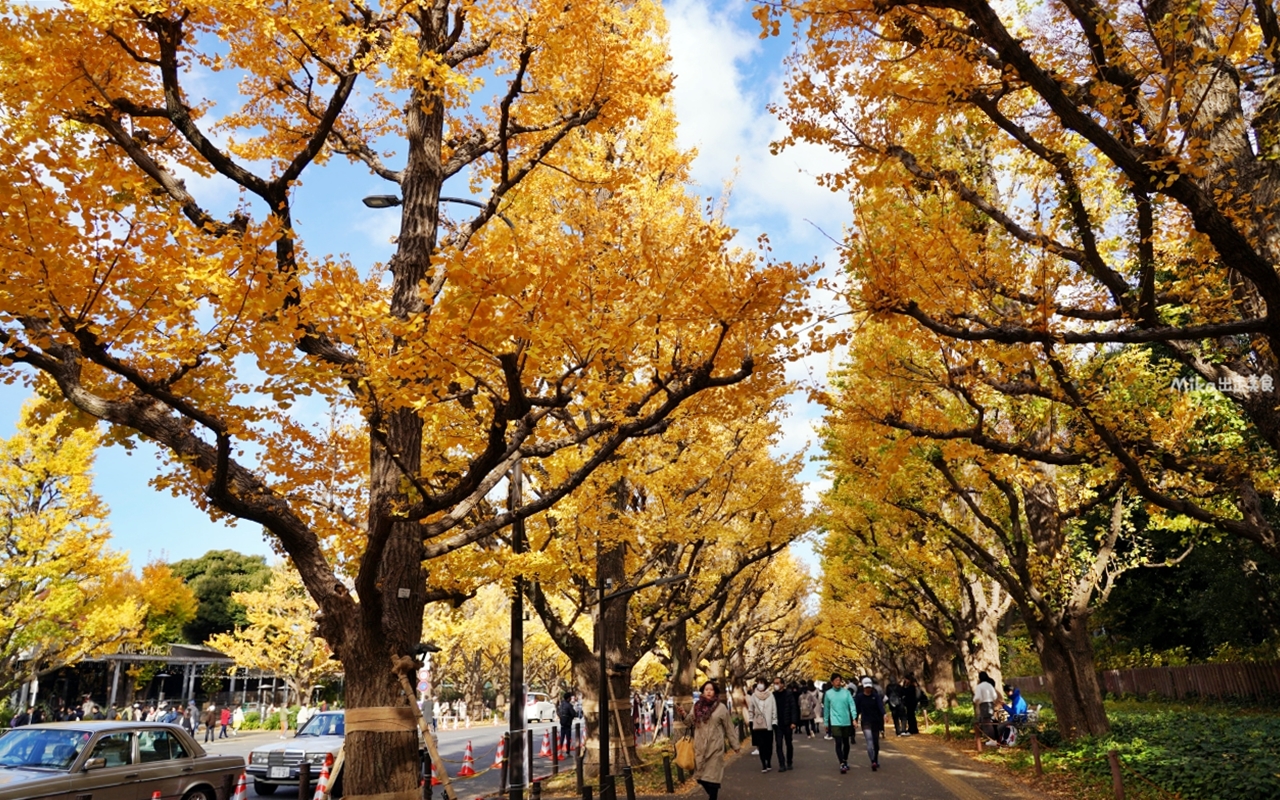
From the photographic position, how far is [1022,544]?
1325 centimetres

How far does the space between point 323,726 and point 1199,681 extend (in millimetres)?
23587

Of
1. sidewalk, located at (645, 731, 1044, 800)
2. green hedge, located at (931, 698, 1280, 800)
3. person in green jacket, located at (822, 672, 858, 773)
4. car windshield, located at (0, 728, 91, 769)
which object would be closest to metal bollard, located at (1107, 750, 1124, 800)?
green hedge, located at (931, 698, 1280, 800)

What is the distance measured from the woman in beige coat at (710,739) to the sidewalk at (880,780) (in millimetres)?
2419

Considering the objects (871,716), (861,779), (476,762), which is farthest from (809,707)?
(861,779)

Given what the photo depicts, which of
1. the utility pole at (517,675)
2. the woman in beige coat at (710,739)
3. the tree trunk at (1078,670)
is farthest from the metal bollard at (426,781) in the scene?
the tree trunk at (1078,670)

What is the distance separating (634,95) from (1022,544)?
9.82m

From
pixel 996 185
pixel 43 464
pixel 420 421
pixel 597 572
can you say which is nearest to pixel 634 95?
pixel 420 421

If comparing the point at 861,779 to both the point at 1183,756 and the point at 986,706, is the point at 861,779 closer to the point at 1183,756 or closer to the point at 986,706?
the point at 1183,756

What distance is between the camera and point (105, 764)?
29.5 ft

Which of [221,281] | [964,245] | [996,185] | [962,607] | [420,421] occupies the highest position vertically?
[996,185]

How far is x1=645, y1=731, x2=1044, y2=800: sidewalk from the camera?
11180mm

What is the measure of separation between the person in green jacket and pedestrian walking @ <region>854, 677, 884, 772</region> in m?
0.33

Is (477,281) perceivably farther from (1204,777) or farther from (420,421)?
(1204,777)

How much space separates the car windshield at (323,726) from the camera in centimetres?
1412
